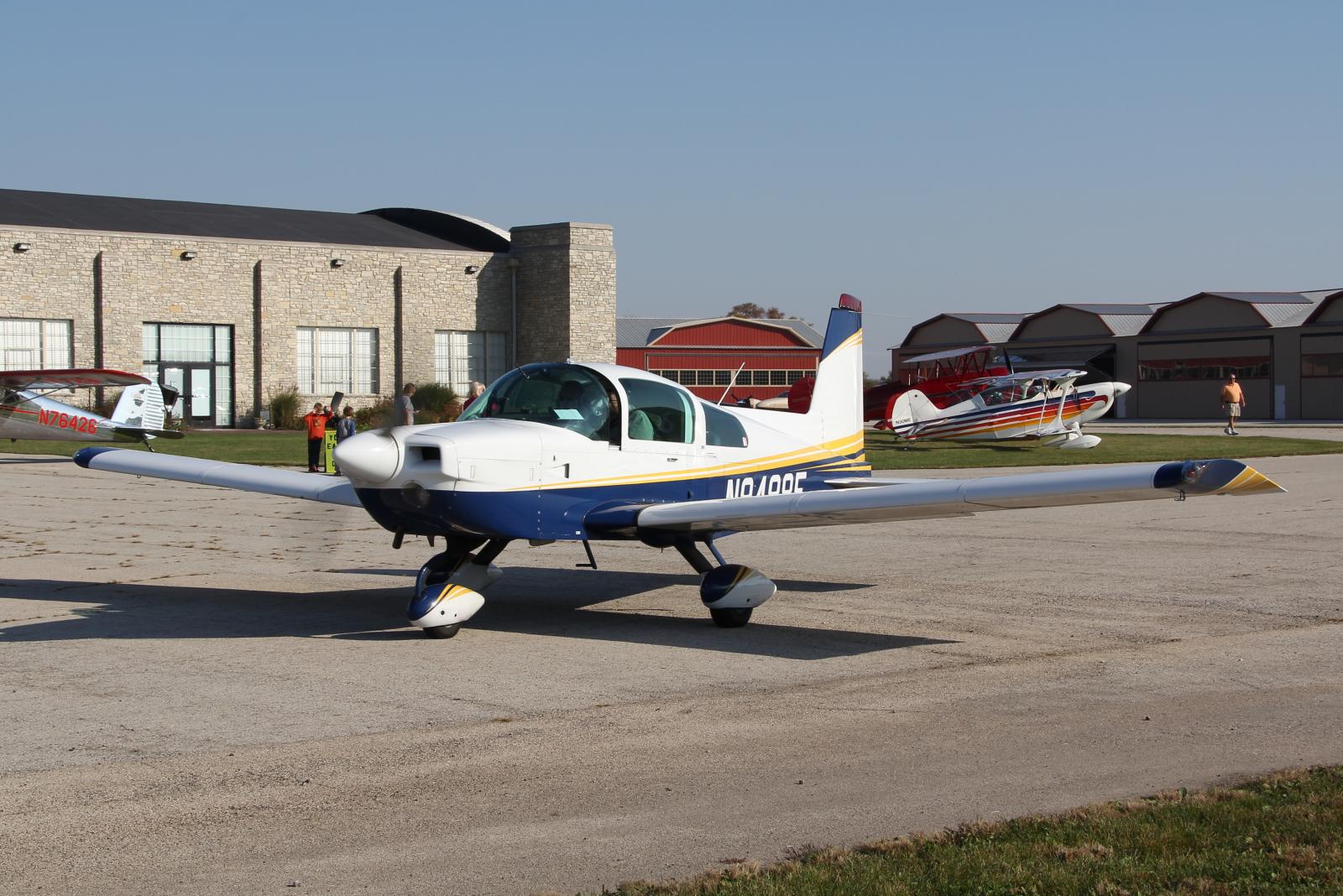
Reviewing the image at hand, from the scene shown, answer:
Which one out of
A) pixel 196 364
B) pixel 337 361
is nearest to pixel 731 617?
pixel 196 364

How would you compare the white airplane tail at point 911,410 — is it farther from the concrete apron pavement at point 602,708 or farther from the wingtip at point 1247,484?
the wingtip at point 1247,484

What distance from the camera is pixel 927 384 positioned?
1455 inches

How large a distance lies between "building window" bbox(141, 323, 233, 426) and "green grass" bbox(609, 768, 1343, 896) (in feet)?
149

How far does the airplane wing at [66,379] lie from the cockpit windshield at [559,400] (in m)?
21.1

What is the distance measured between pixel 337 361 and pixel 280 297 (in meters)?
3.17

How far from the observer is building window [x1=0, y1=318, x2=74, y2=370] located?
44.1m

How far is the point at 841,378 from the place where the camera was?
12.9 metres

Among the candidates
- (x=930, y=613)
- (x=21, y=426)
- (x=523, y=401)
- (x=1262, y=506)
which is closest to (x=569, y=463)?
(x=523, y=401)

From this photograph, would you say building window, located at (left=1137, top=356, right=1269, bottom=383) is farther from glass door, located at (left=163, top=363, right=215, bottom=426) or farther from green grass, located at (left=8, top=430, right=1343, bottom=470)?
glass door, located at (left=163, top=363, right=215, bottom=426)

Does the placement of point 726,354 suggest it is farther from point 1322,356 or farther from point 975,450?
point 975,450

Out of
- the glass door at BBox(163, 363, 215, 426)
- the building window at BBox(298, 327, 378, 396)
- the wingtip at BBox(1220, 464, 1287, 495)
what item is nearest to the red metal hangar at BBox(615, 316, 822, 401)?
the building window at BBox(298, 327, 378, 396)

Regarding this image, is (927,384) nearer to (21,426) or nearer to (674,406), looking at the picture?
(21,426)

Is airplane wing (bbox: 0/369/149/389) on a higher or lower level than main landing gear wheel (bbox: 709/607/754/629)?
higher

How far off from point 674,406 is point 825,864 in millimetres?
6222
